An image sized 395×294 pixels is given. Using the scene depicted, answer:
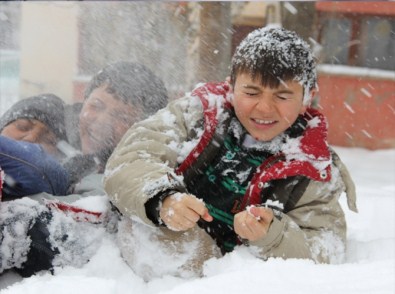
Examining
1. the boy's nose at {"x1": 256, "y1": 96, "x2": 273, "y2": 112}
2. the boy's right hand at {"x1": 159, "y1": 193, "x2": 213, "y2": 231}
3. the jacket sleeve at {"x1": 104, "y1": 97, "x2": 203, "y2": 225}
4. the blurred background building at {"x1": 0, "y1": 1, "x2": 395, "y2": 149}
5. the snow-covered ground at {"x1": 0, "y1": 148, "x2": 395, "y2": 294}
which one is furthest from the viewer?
the blurred background building at {"x1": 0, "y1": 1, "x2": 395, "y2": 149}

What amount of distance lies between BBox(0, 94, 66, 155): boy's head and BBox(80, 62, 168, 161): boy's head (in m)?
0.14

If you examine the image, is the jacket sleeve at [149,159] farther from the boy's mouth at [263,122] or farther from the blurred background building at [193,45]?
the blurred background building at [193,45]

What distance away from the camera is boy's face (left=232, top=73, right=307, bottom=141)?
71.4 inches

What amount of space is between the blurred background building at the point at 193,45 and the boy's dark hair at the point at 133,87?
1.81 metres

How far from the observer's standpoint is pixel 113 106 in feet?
8.75

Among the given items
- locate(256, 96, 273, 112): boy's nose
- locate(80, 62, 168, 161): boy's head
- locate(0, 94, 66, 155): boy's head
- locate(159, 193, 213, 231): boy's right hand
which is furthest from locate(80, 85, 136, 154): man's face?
locate(159, 193, 213, 231): boy's right hand

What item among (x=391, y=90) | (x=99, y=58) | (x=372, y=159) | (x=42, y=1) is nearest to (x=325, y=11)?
(x=391, y=90)

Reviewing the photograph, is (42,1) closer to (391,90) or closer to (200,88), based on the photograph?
(391,90)

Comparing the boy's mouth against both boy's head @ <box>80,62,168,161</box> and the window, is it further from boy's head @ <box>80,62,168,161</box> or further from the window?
the window

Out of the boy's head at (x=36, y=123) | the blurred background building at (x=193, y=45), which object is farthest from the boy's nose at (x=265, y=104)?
the blurred background building at (x=193, y=45)

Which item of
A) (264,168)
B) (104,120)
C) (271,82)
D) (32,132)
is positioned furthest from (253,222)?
(32,132)

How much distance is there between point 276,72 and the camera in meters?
1.80

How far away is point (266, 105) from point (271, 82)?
7 cm

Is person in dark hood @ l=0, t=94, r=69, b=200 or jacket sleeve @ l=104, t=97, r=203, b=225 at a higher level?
jacket sleeve @ l=104, t=97, r=203, b=225
